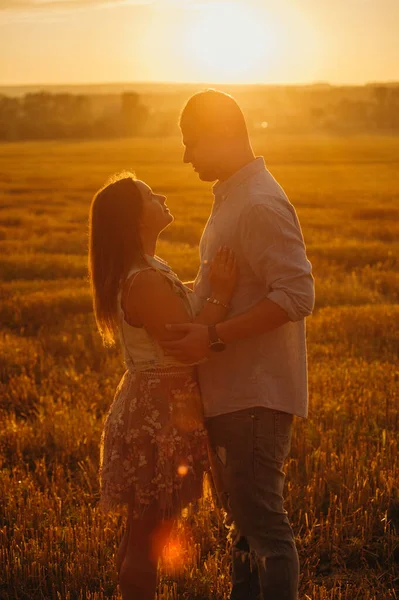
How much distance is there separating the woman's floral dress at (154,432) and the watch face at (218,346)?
227 millimetres

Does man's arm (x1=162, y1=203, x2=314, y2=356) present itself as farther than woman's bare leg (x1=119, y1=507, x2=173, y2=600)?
No

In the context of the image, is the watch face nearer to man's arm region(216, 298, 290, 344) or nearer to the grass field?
man's arm region(216, 298, 290, 344)

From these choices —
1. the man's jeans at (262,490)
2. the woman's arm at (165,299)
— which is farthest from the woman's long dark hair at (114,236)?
the man's jeans at (262,490)

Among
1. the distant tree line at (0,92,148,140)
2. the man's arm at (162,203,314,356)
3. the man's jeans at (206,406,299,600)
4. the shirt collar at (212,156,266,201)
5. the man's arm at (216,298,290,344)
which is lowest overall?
the man's jeans at (206,406,299,600)

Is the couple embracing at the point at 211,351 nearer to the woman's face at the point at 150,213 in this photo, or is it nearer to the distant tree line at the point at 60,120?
the woman's face at the point at 150,213

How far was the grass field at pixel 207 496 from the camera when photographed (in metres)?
3.97

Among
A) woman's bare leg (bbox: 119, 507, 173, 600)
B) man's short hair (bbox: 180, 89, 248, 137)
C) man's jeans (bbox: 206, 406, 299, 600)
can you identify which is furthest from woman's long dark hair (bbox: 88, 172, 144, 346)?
woman's bare leg (bbox: 119, 507, 173, 600)

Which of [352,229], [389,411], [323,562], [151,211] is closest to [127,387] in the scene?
[151,211]

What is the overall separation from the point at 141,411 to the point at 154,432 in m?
0.10

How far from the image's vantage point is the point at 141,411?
3.12 metres

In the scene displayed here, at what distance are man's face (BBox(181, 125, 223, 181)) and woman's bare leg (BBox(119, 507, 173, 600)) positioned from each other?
4.49 feet

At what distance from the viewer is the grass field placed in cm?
397

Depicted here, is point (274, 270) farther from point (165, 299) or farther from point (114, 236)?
point (114, 236)

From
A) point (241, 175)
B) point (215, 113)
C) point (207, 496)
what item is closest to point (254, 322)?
point (241, 175)
